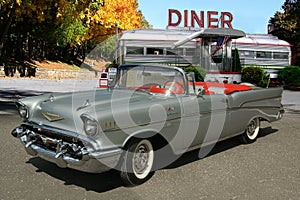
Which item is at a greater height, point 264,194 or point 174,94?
point 174,94

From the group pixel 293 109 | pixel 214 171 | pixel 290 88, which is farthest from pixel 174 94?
pixel 290 88

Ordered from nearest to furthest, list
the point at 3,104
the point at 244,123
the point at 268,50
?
the point at 244,123, the point at 3,104, the point at 268,50

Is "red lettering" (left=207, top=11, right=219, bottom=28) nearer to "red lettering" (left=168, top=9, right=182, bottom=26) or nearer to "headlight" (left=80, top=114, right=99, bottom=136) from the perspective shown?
"red lettering" (left=168, top=9, right=182, bottom=26)

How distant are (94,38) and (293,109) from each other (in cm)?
3133

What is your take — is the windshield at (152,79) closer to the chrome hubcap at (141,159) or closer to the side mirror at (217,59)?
the chrome hubcap at (141,159)

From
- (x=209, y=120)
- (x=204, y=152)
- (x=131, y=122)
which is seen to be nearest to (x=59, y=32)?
(x=204, y=152)

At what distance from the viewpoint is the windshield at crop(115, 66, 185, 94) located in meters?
4.95

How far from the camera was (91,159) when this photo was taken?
12.2 ft

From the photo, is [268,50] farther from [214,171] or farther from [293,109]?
[214,171]

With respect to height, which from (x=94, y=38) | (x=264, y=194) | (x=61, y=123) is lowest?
(x=264, y=194)

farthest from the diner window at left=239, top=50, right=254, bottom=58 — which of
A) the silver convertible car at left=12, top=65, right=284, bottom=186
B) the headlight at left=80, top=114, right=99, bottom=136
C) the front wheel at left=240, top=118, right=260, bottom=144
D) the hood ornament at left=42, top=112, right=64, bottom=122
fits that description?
the headlight at left=80, top=114, right=99, bottom=136

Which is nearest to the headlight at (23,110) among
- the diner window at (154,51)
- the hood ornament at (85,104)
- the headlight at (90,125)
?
the hood ornament at (85,104)

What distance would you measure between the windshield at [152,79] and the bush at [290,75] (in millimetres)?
19111

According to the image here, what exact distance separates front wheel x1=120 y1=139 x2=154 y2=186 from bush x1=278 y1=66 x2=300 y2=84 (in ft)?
65.4
